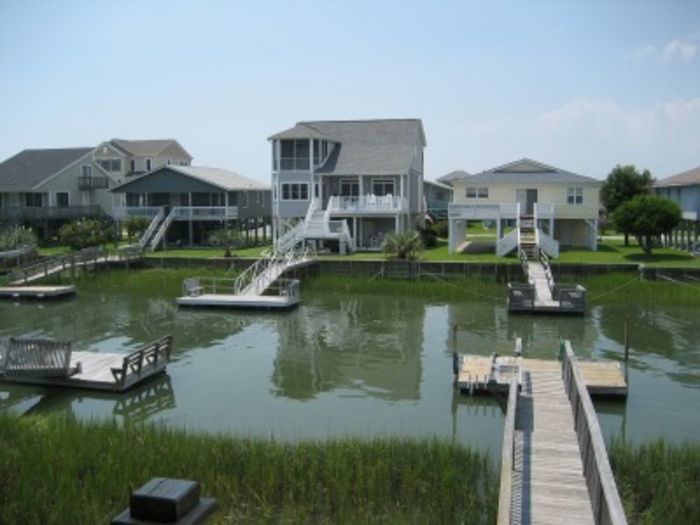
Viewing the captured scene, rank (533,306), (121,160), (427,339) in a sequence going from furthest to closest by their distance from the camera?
(121,160) < (533,306) < (427,339)

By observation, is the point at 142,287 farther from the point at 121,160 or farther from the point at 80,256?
the point at 121,160

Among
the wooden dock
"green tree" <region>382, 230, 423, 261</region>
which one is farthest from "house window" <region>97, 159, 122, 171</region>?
the wooden dock

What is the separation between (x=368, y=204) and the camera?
48469 millimetres

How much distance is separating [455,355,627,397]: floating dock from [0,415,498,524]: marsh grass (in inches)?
210

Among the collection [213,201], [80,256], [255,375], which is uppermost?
[213,201]

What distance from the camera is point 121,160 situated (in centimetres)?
7206

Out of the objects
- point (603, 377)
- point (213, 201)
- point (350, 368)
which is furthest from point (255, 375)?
point (213, 201)

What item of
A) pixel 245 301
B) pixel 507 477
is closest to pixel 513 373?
pixel 507 477

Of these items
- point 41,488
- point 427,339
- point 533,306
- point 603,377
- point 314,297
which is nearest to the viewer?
point 41,488

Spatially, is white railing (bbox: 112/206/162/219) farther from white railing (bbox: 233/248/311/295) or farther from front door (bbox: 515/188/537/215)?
front door (bbox: 515/188/537/215)

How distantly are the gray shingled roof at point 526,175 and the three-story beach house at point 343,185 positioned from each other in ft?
16.9

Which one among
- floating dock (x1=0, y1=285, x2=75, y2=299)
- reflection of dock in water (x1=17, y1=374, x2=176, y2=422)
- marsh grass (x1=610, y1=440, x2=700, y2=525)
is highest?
floating dock (x1=0, y1=285, x2=75, y2=299)

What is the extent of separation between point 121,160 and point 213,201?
71.5ft

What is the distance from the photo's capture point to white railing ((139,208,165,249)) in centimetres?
4861
